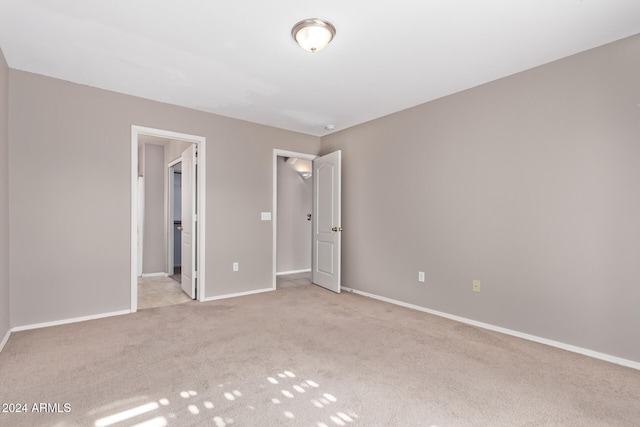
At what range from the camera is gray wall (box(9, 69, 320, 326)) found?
9.89ft

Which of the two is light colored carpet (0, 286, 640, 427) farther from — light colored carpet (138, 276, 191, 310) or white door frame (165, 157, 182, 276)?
white door frame (165, 157, 182, 276)

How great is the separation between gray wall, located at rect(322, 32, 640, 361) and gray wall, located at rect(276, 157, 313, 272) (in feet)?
8.18

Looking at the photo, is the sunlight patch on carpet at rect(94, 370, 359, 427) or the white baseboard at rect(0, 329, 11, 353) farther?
the white baseboard at rect(0, 329, 11, 353)

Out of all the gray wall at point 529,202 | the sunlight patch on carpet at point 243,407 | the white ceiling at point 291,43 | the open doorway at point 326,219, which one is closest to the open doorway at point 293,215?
the open doorway at point 326,219

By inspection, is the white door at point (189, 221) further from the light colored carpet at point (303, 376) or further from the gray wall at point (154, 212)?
the gray wall at point (154, 212)

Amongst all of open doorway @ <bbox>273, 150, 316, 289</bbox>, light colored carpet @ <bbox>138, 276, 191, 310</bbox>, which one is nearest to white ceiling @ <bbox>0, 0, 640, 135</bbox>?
light colored carpet @ <bbox>138, 276, 191, 310</bbox>

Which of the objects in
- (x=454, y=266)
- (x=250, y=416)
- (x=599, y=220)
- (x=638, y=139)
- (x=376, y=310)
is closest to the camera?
(x=250, y=416)

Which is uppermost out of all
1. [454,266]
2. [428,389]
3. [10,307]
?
→ [454,266]

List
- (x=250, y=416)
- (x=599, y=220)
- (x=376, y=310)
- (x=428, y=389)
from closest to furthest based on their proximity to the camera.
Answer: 1. (x=250, y=416)
2. (x=428, y=389)
3. (x=599, y=220)
4. (x=376, y=310)

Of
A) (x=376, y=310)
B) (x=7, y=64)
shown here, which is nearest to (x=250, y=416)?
(x=376, y=310)

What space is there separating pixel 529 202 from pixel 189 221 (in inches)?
160

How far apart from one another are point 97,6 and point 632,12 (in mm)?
3605

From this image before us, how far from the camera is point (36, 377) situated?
7.00 ft

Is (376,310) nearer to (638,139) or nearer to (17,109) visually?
(638,139)
